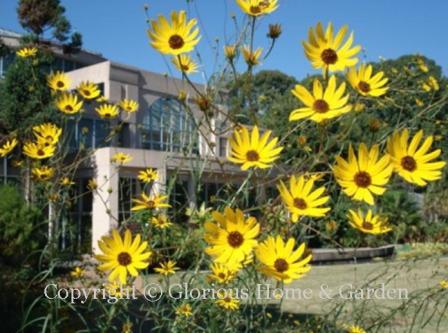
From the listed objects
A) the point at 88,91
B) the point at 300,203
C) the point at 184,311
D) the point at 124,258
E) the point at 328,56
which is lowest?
the point at 184,311

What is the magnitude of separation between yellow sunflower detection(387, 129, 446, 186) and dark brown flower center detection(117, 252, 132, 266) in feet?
1.58

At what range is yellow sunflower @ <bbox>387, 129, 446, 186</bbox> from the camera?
2.69ft

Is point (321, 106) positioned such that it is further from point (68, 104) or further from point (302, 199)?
point (68, 104)

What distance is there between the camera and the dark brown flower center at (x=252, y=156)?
0.89m

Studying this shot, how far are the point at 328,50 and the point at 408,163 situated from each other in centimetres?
26

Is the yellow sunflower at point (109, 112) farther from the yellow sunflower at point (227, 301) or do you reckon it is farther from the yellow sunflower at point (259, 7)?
the yellow sunflower at point (259, 7)

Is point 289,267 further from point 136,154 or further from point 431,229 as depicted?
point 431,229

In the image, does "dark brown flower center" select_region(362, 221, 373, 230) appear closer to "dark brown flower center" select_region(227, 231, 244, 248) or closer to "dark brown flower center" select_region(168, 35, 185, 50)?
"dark brown flower center" select_region(227, 231, 244, 248)

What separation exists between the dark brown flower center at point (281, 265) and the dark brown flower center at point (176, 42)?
447 millimetres

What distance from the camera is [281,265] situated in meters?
0.83

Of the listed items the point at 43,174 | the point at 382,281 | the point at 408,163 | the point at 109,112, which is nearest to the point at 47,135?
the point at 43,174

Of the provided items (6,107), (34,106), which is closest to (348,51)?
(34,106)

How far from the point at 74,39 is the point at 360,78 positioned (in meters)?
14.7

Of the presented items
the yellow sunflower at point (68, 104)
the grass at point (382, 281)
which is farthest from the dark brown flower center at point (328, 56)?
the grass at point (382, 281)
